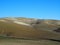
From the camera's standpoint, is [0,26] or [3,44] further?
[0,26]

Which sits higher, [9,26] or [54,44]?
[9,26]

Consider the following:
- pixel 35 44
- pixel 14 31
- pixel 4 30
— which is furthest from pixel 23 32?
pixel 35 44

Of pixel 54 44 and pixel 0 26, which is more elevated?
pixel 0 26

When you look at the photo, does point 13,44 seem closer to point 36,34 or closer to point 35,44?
point 35,44

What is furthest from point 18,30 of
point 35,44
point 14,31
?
point 35,44

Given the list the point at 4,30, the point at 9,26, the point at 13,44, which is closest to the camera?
the point at 13,44

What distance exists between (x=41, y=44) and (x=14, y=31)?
33.5 ft

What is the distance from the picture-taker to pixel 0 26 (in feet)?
91.4

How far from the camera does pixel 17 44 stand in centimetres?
1579

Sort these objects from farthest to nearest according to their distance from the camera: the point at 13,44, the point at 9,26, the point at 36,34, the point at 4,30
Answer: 1. the point at 9,26
2. the point at 4,30
3. the point at 36,34
4. the point at 13,44

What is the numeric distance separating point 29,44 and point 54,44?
2.51 m

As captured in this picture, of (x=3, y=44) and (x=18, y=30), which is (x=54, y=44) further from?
(x=18, y=30)

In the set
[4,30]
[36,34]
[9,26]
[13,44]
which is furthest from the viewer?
[9,26]

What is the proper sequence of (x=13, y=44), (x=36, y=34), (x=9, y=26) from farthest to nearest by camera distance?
(x=9, y=26) → (x=36, y=34) → (x=13, y=44)
